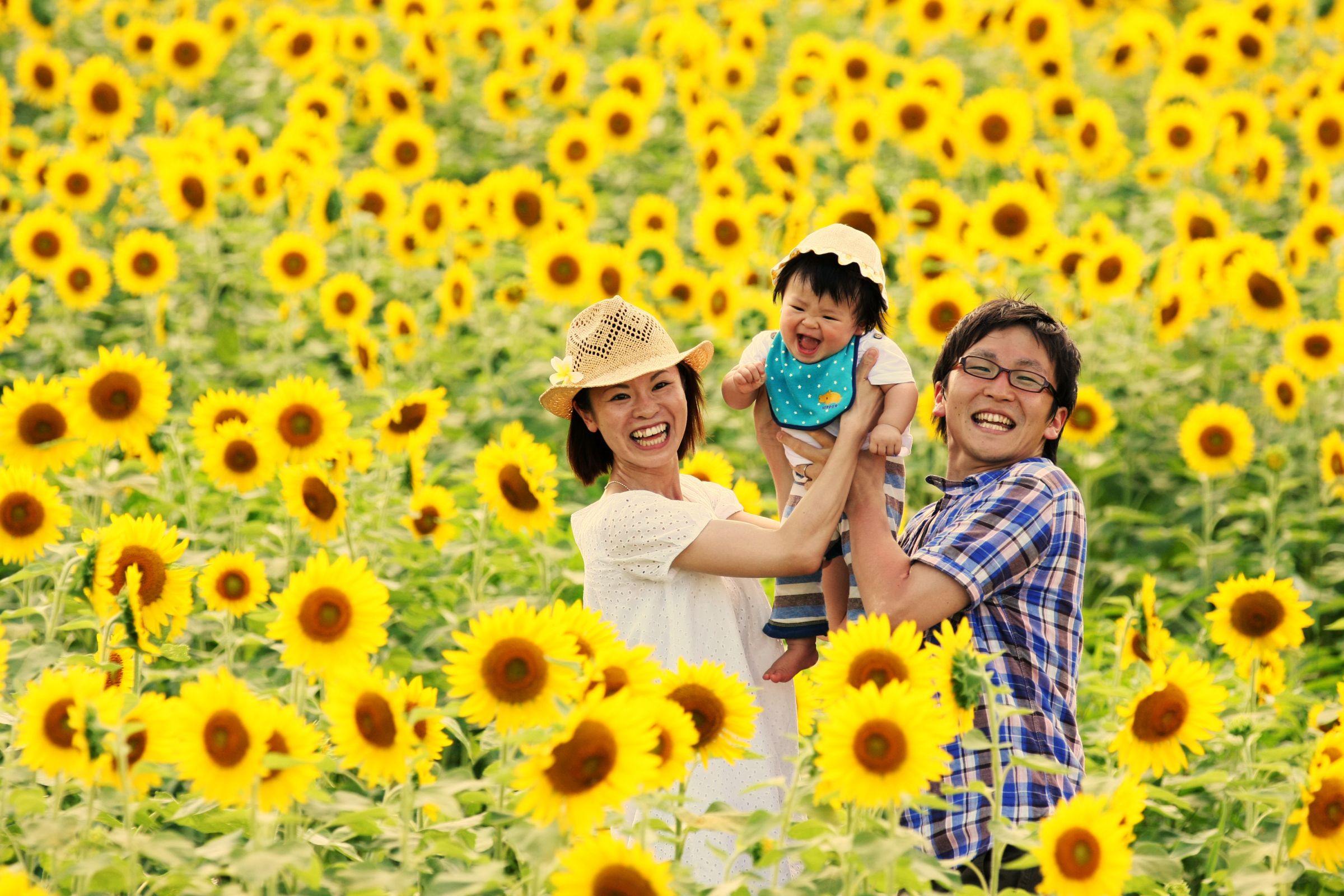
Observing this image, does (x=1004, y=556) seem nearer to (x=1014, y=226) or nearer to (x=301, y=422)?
(x=301, y=422)

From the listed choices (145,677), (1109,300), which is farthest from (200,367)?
(1109,300)

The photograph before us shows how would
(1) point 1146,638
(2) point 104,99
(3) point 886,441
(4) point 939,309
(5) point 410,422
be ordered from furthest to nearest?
1. (2) point 104,99
2. (4) point 939,309
3. (5) point 410,422
4. (1) point 1146,638
5. (3) point 886,441

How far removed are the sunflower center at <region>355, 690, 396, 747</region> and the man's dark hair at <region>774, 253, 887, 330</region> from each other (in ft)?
4.37

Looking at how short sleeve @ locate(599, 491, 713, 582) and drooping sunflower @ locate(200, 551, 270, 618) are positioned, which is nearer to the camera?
short sleeve @ locate(599, 491, 713, 582)

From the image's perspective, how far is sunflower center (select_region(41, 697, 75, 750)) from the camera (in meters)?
2.40

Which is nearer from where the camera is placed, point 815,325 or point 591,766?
point 591,766

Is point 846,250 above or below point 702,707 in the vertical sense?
above

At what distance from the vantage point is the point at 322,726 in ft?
11.0

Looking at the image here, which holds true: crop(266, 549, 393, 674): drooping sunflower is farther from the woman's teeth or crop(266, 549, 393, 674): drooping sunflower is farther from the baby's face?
the baby's face

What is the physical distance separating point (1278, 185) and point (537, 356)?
4053 mm

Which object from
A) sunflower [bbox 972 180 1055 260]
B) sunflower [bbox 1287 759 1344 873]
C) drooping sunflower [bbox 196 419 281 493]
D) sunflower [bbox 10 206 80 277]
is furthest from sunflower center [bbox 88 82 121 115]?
sunflower [bbox 1287 759 1344 873]

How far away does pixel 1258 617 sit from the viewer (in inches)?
141

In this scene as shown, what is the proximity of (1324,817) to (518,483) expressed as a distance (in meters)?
2.14

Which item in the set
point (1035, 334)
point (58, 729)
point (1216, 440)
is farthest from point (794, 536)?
point (1216, 440)
